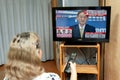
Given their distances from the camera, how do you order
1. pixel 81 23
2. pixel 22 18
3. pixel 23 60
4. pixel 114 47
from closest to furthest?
pixel 23 60 < pixel 114 47 < pixel 81 23 < pixel 22 18

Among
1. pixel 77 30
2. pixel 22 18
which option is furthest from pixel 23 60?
pixel 22 18

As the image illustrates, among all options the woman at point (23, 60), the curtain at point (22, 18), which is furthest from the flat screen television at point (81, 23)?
the curtain at point (22, 18)

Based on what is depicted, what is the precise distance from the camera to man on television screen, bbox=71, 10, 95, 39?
263 centimetres

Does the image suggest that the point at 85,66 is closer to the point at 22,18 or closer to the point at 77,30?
the point at 77,30

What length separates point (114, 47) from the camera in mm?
2549

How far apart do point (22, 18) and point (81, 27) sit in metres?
1.72

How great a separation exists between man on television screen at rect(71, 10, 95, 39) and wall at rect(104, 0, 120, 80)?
269 millimetres

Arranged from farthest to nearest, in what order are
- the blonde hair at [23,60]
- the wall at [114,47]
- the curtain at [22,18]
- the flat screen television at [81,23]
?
the curtain at [22,18] → the flat screen television at [81,23] → the wall at [114,47] → the blonde hair at [23,60]

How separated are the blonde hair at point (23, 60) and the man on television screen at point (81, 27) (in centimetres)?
137

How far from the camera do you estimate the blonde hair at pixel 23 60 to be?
4.37 feet

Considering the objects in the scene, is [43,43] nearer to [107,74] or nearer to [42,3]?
[42,3]

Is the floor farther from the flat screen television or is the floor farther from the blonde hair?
the blonde hair

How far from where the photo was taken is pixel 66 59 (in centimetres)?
306

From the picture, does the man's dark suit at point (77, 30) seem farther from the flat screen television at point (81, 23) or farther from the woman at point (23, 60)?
the woman at point (23, 60)
